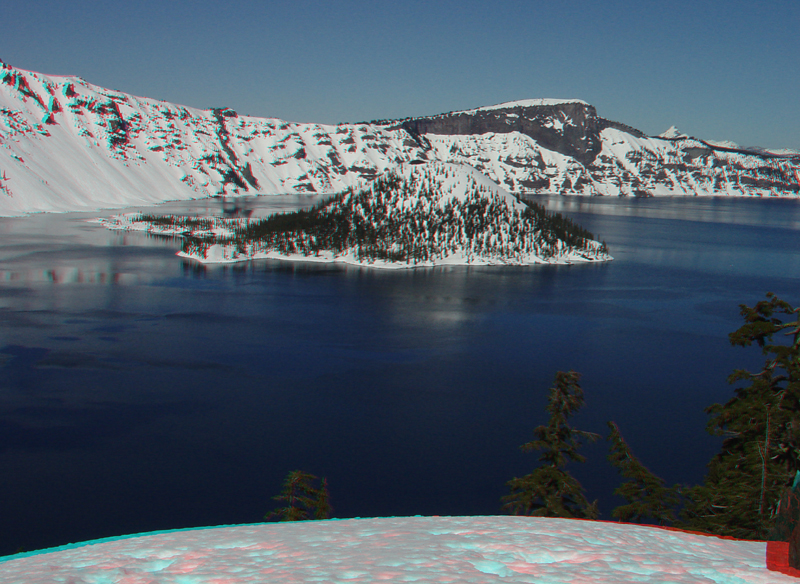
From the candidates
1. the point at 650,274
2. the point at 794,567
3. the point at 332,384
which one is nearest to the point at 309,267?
the point at 650,274

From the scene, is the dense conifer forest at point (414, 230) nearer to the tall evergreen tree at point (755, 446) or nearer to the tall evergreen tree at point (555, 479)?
the tall evergreen tree at point (555, 479)

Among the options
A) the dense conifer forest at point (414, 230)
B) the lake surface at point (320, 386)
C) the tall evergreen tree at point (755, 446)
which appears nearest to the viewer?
the tall evergreen tree at point (755, 446)

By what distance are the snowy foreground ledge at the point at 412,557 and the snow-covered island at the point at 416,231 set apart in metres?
130

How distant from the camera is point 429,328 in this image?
259 feet

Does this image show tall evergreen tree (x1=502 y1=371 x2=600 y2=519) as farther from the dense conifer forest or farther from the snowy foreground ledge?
the dense conifer forest

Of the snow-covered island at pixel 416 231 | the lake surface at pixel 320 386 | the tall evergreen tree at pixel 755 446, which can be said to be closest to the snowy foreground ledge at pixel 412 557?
the tall evergreen tree at pixel 755 446

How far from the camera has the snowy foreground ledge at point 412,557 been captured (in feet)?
21.5

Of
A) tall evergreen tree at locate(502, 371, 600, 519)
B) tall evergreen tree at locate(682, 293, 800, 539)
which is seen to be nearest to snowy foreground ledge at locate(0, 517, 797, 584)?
tall evergreen tree at locate(682, 293, 800, 539)

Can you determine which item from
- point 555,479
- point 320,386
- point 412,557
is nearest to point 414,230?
point 320,386

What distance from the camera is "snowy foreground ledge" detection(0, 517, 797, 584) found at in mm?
6566

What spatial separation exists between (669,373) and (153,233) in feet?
505

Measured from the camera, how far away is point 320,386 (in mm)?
55188

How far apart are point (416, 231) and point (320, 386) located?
101658 millimetres

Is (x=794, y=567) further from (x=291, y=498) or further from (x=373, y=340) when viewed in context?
(x=373, y=340)
